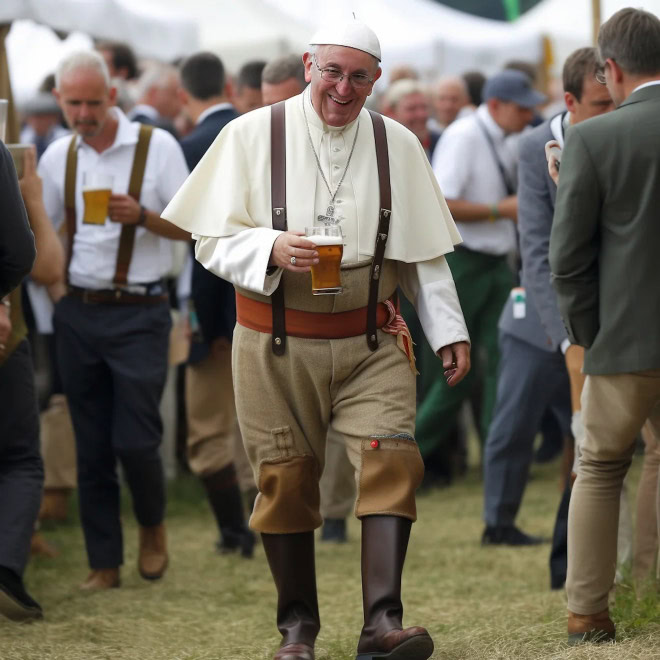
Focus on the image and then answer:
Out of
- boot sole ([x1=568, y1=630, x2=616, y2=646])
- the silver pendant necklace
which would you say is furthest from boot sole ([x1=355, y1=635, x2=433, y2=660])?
the silver pendant necklace

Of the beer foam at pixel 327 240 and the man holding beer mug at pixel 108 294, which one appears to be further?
the man holding beer mug at pixel 108 294

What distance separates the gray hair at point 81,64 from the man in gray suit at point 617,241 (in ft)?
9.07

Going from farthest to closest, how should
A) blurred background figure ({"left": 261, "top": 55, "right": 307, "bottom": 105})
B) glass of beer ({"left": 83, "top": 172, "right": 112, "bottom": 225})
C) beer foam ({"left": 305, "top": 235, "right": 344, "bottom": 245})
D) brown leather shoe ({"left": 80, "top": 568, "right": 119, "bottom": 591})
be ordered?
blurred background figure ({"left": 261, "top": 55, "right": 307, "bottom": 105}) < brown leather shoe ({"left": 80, "top": 568, "right": 119, "bottom": 591}) < glass of beer ({"left": 83, "top": 172, "right": 112, "bottom": 225}) < beer foam ({"left": 305, "top": 235, "right": 344, "bottom": 245})

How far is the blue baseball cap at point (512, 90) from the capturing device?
8539 mm

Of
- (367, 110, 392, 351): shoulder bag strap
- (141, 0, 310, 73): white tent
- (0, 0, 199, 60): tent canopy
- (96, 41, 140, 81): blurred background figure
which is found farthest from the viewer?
(141, 0, 310, 73): white tent

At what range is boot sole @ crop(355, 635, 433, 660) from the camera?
436 cm

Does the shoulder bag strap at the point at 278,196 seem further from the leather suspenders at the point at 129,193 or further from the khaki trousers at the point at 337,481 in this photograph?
the khaki trousers at the point at 337,481

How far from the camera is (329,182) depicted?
15.1 feet

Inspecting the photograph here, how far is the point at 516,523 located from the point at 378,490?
358 centimetres

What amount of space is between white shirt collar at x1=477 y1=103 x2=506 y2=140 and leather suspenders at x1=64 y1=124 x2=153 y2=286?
2.59 m

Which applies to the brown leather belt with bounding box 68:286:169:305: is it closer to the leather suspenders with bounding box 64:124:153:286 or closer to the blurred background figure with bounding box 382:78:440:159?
the leather suspenders with bounding box 64:124:153:286

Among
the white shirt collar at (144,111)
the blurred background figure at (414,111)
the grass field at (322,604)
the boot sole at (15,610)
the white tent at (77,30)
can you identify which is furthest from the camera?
the blurred background figure at (414,111)

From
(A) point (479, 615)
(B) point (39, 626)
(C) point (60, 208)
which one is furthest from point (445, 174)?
(B) point (39, 626)

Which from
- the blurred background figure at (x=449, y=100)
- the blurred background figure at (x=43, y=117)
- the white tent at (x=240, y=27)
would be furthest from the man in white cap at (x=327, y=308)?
the white tent at (x=240, y=27)
